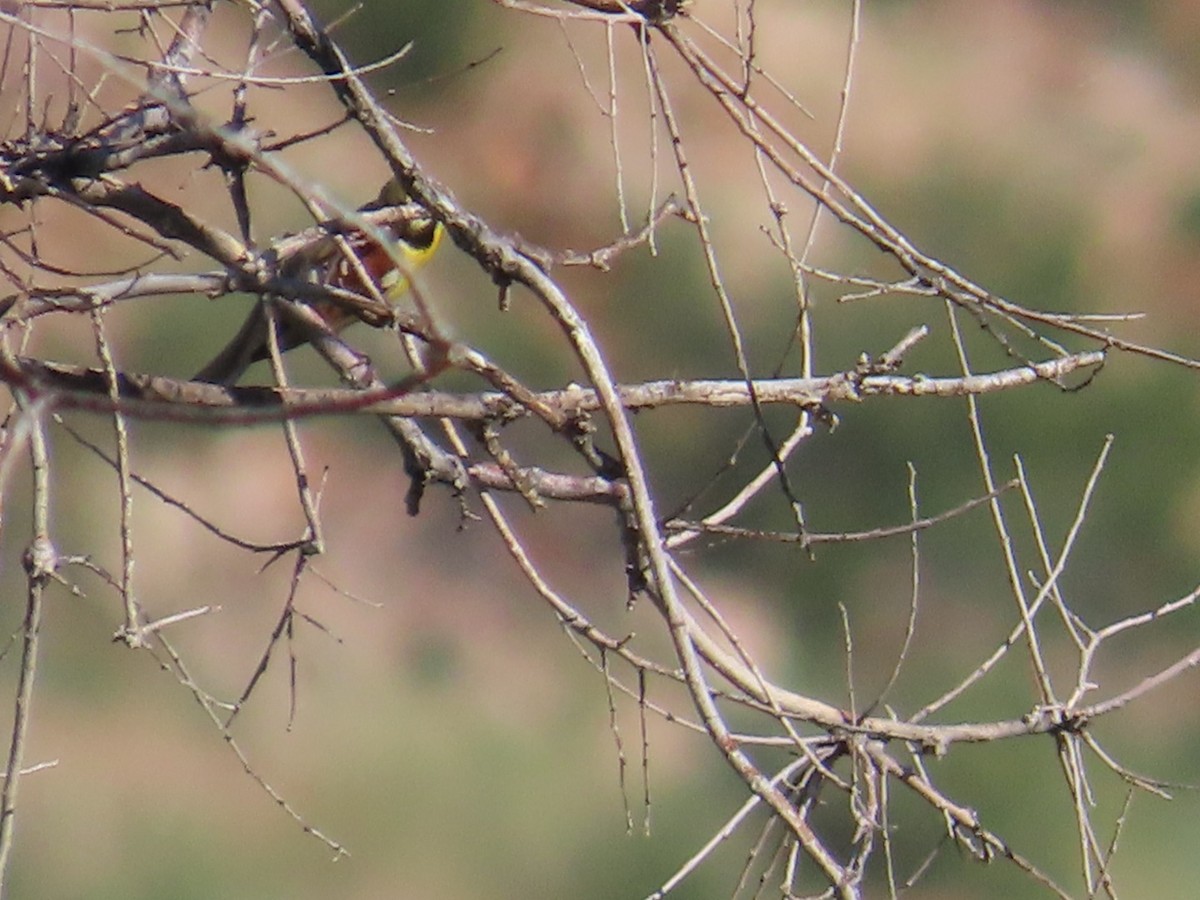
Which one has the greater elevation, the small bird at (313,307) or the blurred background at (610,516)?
the blurred background at (610,516)

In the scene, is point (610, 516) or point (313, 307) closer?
point (313, 307)

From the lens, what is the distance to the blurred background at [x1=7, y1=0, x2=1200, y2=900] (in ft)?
17.0

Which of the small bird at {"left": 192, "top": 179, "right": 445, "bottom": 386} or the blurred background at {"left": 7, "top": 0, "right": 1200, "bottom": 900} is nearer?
the small bird at {"left": 192, "top": 179, "right": 445, "bottom": 386}

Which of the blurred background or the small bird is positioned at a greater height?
the blurred background

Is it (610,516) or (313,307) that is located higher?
(610,516)

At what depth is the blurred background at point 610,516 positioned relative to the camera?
17.0 feet

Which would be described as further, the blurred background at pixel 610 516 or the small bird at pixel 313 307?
the blurred background at pixel 610 516

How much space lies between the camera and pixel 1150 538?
609 cm

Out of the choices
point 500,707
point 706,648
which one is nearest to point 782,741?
point 706,648

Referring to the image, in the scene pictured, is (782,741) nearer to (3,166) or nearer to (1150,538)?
(3,166)

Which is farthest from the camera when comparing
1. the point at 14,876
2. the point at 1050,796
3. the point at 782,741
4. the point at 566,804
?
the point at 566,804

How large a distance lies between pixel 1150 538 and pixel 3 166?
5401mm

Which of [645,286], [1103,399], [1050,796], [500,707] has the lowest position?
[1050,796]

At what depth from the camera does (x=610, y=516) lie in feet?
20.6
